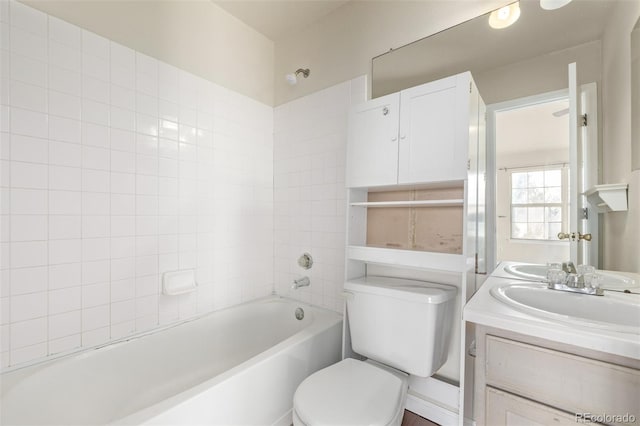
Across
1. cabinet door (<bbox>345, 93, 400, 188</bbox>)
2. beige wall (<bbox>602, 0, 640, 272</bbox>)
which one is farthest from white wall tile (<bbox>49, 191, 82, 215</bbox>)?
beige wall (<bbox>602, 0, 640, 272</bbox>)

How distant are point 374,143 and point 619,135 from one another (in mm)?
997

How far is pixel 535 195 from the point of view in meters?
1.26

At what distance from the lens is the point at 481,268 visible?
141cm

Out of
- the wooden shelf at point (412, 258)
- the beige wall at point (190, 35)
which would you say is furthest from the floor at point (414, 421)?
the beige wall at point (190, 35)

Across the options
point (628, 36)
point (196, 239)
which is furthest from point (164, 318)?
point (628, 36)

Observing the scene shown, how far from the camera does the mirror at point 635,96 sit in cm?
97

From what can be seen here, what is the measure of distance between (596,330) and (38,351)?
2.16 m

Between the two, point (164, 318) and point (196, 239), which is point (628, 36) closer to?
point (196, 239)

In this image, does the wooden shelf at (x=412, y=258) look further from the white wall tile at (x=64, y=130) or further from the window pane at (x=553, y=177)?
the white wall tile at (x=64, y=130)

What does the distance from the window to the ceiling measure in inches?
66.6

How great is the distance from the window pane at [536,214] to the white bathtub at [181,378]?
4.03 feet

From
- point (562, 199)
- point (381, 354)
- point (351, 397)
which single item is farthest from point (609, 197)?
point (351, 397)

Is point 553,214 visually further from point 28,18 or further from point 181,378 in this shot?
point 28,18

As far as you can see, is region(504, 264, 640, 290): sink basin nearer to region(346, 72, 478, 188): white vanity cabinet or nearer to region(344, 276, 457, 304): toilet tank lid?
region(344, 276, 457, 304): toilet tank lid
